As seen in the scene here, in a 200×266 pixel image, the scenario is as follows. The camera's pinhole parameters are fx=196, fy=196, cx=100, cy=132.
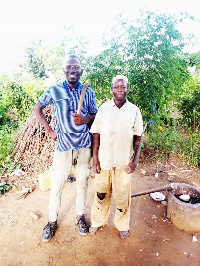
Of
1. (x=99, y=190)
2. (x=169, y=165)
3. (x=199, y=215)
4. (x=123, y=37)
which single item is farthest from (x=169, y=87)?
(x=99, y=190)

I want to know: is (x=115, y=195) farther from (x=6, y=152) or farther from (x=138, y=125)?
(x=6, y=152)

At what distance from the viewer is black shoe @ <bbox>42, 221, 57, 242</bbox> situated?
96.0 inches

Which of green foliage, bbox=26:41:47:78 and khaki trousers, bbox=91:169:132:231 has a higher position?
green foliage, bbox=26:41:47:78

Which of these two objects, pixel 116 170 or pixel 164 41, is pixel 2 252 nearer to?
pixel 116 170

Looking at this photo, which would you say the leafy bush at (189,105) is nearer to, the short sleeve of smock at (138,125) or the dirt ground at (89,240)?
the dirt ground at (89,240)

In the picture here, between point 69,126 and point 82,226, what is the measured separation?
1.37 metres

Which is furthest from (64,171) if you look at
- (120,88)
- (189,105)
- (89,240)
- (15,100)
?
(15,100)

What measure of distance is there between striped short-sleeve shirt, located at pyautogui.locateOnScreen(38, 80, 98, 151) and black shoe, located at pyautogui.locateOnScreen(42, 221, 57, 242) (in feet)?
3.44

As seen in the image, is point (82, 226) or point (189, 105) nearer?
point (82, 226)

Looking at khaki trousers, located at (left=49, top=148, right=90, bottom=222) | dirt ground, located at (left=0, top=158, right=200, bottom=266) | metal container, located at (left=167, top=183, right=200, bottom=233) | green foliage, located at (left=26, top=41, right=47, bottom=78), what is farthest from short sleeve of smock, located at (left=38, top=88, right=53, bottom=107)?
green foliage, located at (left=26, top=41, right=47, bottom=78)

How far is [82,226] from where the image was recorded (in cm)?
259

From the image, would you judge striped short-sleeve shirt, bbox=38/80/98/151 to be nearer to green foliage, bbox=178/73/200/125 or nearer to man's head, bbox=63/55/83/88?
man's head, bbox=63/55/83/88

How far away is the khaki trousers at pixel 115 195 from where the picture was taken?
2.12 m

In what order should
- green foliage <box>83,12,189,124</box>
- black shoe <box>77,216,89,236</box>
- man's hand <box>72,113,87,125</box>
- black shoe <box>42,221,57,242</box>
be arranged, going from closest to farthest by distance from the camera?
man's hand <box>72,113,87,125</box>, black shoe <box>42,221,57,242</box>, black shoe <box>77,216,89,236</box>, green foliage <box>83,12,189,124</box>
